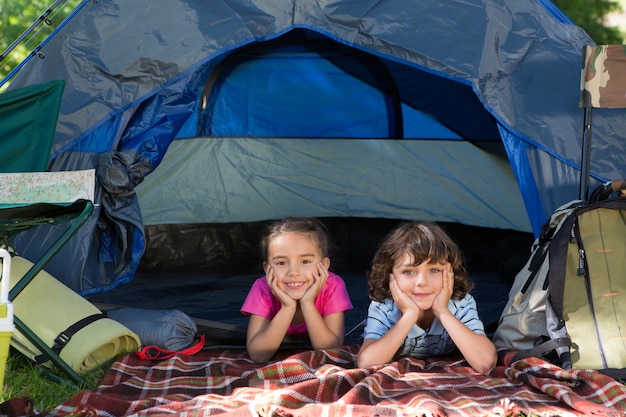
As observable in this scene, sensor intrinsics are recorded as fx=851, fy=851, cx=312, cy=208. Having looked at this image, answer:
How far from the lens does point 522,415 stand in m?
2.18

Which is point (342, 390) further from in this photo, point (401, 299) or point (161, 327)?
point (161, 327)

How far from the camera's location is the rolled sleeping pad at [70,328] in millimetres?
2594

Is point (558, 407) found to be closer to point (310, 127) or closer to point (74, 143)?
point (74, 143)

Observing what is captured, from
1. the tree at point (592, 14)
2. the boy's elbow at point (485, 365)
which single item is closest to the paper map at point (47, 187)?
the boy's elbow at point (485, 365)

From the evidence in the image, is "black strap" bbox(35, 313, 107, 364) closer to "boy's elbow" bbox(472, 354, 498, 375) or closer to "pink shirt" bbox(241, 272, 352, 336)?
"pink shirt" bbox(241, 272, 352, 336)

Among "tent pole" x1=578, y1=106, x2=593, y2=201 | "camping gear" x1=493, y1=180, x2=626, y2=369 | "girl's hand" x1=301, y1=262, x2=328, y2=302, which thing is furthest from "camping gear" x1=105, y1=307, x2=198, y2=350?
"tent pole" x1=578, y1=106, x2=593, y2=201

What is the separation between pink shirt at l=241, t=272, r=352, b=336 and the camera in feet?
9.02

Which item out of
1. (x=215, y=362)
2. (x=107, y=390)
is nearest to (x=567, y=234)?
(x=215, y=362)

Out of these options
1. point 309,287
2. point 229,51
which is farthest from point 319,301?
point 229,51

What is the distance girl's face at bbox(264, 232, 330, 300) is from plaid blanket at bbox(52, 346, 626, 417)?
0.72 ft

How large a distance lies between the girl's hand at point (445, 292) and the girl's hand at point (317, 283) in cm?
37

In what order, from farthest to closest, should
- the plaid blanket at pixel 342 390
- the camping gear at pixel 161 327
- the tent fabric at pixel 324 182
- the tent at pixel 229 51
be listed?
the tent fabric at pixel 324 182 → the tent at pixel 229 51 → the camping gear at pixel 161 327 → the plaid blanket at pixel 342 390

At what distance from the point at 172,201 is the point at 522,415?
251 centimetres

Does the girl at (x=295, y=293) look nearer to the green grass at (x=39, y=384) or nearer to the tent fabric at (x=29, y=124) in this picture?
the green grass at (x=39, y=384)
